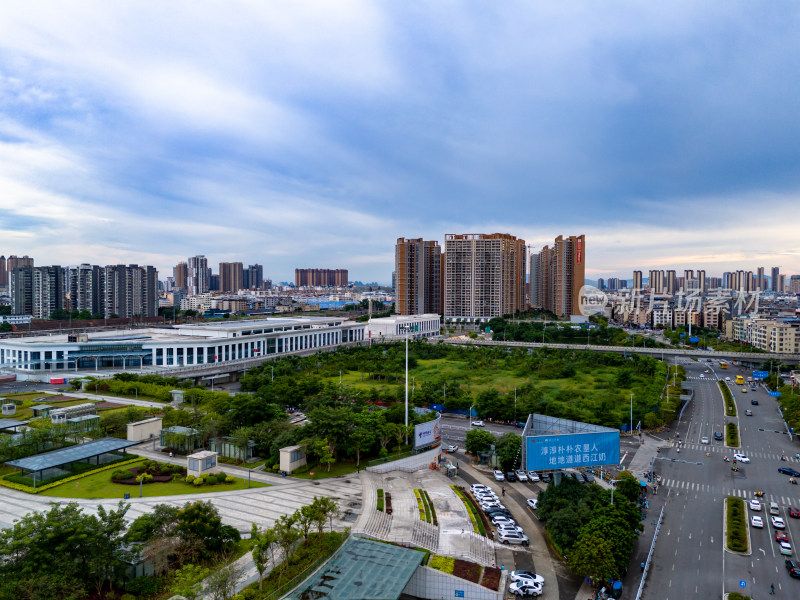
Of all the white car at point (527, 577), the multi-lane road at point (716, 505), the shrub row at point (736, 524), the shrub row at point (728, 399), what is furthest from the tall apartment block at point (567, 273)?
the white car at point (527, 577)

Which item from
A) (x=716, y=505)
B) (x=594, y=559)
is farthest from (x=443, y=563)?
(x=716, y=505)

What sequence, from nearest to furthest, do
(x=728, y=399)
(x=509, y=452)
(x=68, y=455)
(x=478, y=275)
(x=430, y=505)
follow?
(x=430, y=505) → (x=68, y=455) → (x=509, y=452) → (x=728, y=399) → (x=478, y=275)

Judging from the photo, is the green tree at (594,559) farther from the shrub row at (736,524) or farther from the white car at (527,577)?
the shrub row at (736,524)

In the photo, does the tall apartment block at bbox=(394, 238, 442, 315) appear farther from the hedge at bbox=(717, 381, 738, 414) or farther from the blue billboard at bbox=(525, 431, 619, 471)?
the blue billboard at bbox=(525, 431, 619, 471)

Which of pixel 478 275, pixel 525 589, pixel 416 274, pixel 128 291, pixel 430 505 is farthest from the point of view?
pixel 416 274

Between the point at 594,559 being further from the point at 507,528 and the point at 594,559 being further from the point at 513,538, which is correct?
the point at 507,528

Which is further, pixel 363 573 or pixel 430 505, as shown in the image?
pixel 430 505

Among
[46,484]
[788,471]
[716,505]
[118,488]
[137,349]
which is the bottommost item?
[716,505]
